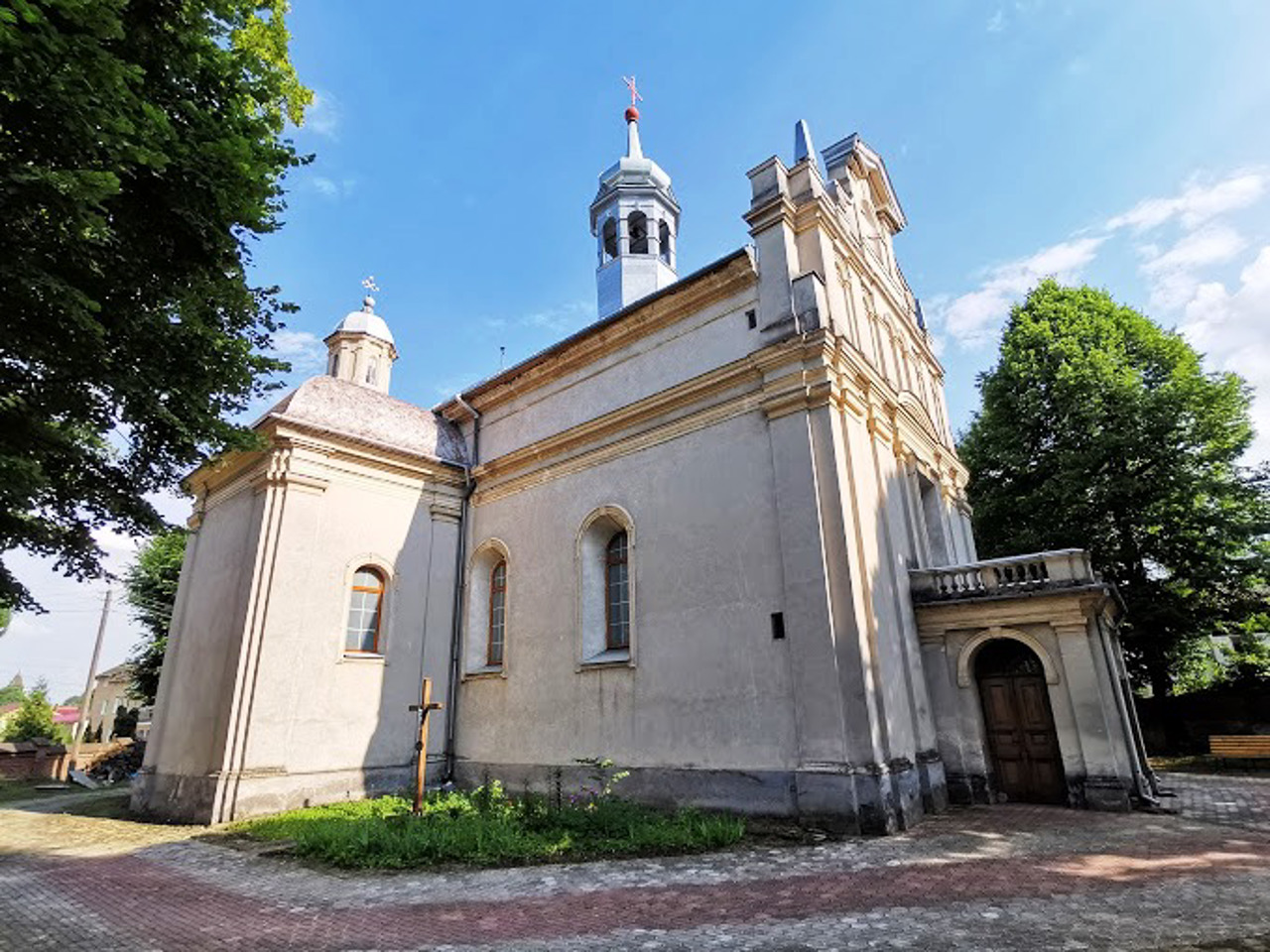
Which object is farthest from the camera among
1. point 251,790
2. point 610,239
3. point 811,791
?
point 610,239

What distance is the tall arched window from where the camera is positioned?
1509 centimetres

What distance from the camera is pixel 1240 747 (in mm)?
15320

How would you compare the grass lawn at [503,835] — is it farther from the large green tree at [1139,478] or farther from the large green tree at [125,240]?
the large green tree at [1139,478]

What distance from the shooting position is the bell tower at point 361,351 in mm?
24156

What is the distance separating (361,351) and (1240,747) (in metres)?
26.9

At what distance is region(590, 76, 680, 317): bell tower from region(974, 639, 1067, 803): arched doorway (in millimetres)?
12594

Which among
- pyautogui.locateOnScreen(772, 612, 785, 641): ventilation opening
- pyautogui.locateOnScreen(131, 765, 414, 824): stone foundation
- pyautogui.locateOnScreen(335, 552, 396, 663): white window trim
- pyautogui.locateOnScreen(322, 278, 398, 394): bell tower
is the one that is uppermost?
pyautogui.locateOnScreen(322, 278, 398, 394): bell tower

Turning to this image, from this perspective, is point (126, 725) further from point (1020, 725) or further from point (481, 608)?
Answer: point (1020, 725)

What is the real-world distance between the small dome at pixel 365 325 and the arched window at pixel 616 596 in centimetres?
1538

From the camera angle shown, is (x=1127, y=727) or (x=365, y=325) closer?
(x=1127, y=727)

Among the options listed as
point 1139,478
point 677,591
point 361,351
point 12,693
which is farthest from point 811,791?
point 12,693

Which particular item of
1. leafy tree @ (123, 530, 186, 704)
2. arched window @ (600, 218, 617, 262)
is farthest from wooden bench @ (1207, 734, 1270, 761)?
leafy tree @ (123, 530, 186, 704)

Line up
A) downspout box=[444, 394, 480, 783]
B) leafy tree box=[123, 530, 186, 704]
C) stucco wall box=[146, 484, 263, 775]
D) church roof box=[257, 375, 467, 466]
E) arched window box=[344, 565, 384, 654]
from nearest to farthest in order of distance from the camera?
stucco wall box=[146, 484, 263, 775], arched window box=[344, 565, 384, 654], church roof box=[257, 375, 467, 466], downspout box=[444, 394, 480, 783], leafy tree box=[123, 530, 186, 704]

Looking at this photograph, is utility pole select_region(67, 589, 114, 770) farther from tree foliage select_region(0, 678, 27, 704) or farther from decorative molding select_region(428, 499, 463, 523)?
tree foliage select_region(0, 678, 27, 704)
